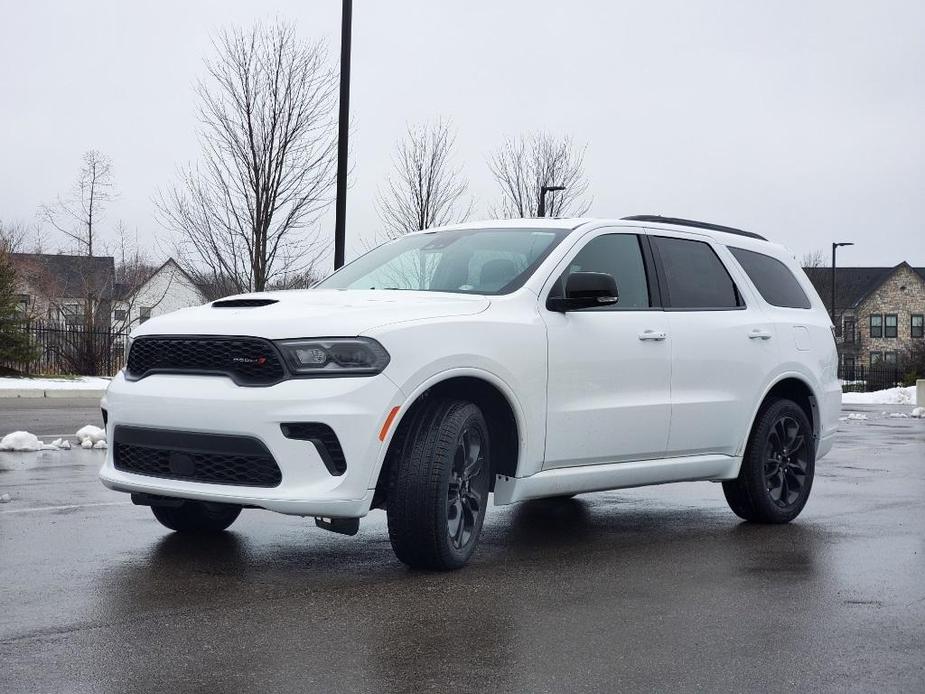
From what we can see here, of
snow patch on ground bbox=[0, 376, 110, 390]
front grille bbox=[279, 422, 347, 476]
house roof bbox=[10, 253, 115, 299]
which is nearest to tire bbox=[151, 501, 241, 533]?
front grille bbox=[279, 422, 347, 476]

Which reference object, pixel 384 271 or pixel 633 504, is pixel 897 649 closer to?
pixel 384 271

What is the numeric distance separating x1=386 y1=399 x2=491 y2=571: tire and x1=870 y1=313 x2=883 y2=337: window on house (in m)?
84.5

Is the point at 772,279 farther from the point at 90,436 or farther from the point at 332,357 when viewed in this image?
the point at 90,436

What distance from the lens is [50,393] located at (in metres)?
23.2

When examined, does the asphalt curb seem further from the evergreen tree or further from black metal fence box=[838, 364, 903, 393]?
black metal fence box=[838, 364, 903, 393]

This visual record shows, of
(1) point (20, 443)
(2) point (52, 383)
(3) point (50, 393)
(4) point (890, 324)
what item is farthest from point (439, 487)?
(4) point (890, 324)

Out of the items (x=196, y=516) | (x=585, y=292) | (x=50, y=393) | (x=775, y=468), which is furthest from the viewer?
(x=50, y=393)

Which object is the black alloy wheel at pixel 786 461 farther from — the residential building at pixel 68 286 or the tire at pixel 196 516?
the residential building at pixel 68 286

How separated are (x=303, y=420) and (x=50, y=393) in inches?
746

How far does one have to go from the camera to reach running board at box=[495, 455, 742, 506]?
653cm

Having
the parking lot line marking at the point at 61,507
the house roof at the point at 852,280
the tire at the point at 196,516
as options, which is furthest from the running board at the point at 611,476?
the house roof at the point at 852,280

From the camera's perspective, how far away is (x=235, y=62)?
2498 centimetres

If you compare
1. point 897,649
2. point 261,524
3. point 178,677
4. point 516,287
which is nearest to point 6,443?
point 261,524

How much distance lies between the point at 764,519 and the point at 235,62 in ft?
63.3
